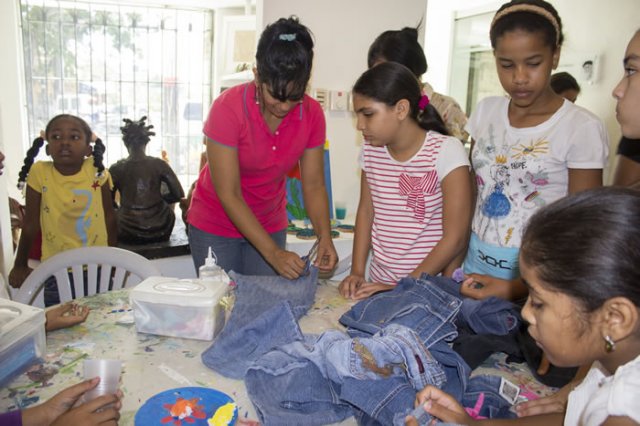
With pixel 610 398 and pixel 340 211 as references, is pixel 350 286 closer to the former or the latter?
pixel 610 398

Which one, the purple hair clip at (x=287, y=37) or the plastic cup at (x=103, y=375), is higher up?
the purple hair clip at (x=287, y=37)

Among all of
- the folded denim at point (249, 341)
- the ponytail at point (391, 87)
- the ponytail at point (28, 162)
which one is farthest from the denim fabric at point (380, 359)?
the ponytail at point (28, 162)

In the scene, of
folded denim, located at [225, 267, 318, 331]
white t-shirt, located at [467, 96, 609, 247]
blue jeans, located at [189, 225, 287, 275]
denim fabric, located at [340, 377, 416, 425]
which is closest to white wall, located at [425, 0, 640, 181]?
white t-shirt, located at [467, 96, 609, 247]

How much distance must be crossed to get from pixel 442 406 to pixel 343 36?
2374 mm

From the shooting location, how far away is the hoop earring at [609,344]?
731 millimetres

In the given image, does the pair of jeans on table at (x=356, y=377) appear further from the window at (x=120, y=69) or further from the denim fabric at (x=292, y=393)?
→ the window at (x=120, y=69)

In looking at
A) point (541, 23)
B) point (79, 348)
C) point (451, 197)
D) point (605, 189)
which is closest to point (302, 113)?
point (451, 197)

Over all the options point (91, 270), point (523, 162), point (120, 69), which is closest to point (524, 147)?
point (523, 162)

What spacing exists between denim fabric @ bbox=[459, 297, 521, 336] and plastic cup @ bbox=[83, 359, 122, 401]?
2.42ft

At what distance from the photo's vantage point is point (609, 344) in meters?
0.74

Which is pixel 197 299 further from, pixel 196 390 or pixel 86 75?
pixel 86 75

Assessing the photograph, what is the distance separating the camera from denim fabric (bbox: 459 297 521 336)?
44.3 inches

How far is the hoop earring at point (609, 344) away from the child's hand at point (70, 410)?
0.77m

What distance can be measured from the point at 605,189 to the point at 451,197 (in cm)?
78
